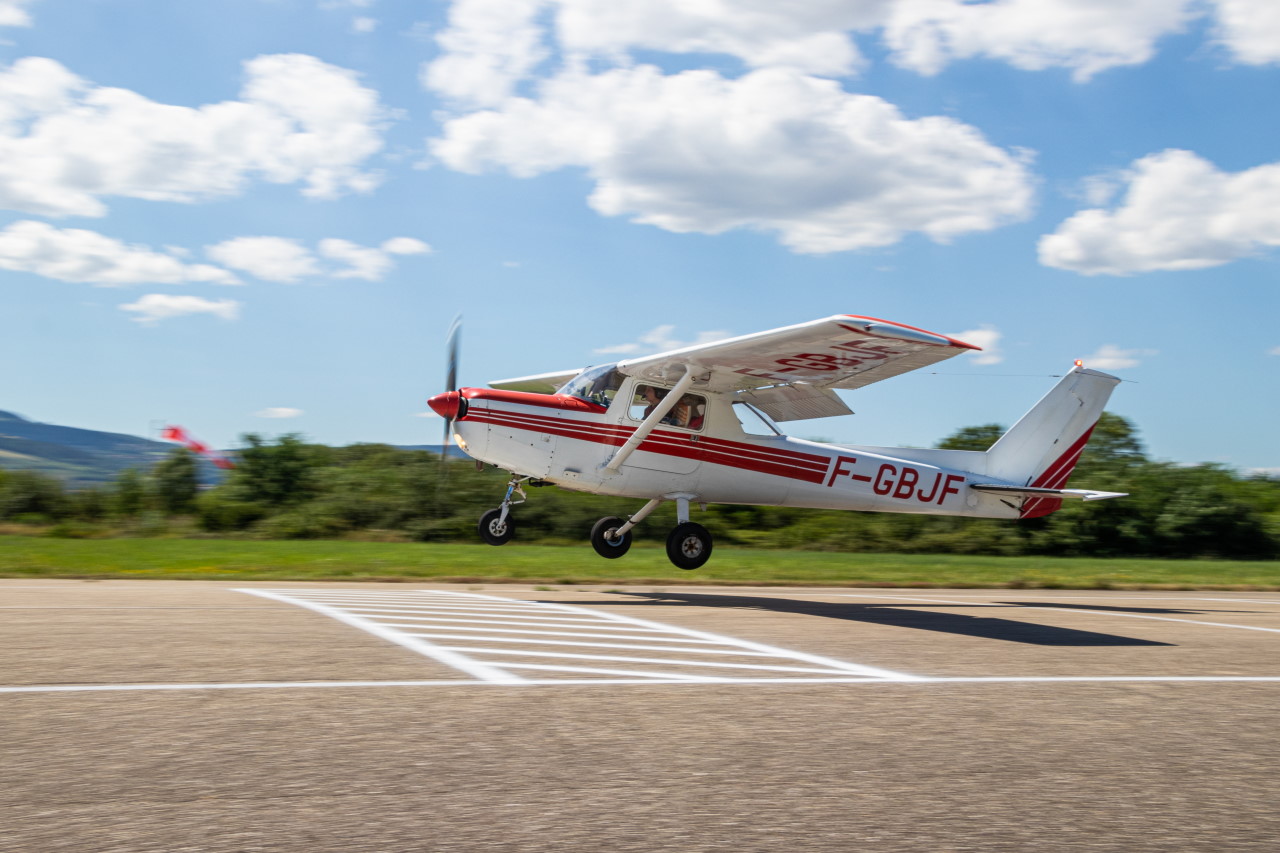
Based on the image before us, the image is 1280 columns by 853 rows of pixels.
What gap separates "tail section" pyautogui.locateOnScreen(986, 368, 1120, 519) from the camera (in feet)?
61.0

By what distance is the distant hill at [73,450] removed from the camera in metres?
31.9

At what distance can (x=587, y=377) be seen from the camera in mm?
16344

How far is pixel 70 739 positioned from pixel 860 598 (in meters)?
12.5

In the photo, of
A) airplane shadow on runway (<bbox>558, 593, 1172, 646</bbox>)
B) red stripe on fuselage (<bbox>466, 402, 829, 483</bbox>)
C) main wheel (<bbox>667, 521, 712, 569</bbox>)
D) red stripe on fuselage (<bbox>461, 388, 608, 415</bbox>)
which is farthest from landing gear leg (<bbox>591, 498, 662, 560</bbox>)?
airplane shadow on runway (<bbox>558, 593, 1172, 646</bbox>)

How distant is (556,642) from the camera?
26.6 ft

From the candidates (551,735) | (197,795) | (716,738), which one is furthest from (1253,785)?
(197,795)

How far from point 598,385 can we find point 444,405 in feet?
7.98

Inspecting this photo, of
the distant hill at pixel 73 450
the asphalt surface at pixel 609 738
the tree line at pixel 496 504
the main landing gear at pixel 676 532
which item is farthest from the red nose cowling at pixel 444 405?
the distant hill at pixel 73 450

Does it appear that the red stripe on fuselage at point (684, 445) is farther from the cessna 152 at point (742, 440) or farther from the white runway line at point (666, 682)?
the white runway line at point (666, 682)

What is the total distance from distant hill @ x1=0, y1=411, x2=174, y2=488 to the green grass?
736 cm

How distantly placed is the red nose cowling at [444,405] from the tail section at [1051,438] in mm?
9288

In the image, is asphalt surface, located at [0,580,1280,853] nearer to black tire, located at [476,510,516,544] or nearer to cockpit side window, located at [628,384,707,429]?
black tire, located at [476,510,516,544]

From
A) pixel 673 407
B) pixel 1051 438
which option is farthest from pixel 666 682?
pixel 1051 438

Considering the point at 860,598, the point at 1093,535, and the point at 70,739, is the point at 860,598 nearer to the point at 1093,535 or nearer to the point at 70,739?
the point at 70,739
